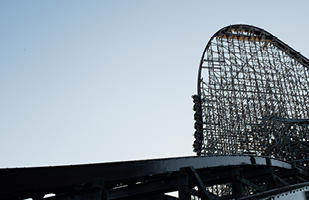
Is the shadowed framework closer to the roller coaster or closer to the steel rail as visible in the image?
the roller coaster

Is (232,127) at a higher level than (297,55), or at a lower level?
lower

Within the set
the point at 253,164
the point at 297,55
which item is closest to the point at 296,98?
the point at 297,55

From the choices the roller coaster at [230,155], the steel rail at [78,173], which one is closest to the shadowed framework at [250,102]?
the roller coaster at [230,155]

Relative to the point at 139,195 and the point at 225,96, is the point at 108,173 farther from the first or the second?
the point at 225,96

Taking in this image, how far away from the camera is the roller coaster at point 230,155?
9.85 ft

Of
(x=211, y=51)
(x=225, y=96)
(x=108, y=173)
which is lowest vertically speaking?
(x=108, y=173)

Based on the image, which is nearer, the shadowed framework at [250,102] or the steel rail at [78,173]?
the steel rail at [78,173]

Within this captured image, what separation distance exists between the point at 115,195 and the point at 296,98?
15.4m

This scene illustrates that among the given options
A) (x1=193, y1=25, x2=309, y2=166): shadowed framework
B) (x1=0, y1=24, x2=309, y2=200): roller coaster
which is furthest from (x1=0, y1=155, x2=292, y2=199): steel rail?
(x1=193, y1=25, x2=309, y2=166): shadowed framework

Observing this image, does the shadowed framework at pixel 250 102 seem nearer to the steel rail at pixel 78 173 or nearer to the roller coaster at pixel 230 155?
the roller coaster at pixel 230 155

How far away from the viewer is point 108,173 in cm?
322

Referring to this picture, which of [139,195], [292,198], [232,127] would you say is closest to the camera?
[292,198]

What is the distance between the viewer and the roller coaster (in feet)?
9.85

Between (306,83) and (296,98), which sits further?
(306,83)
